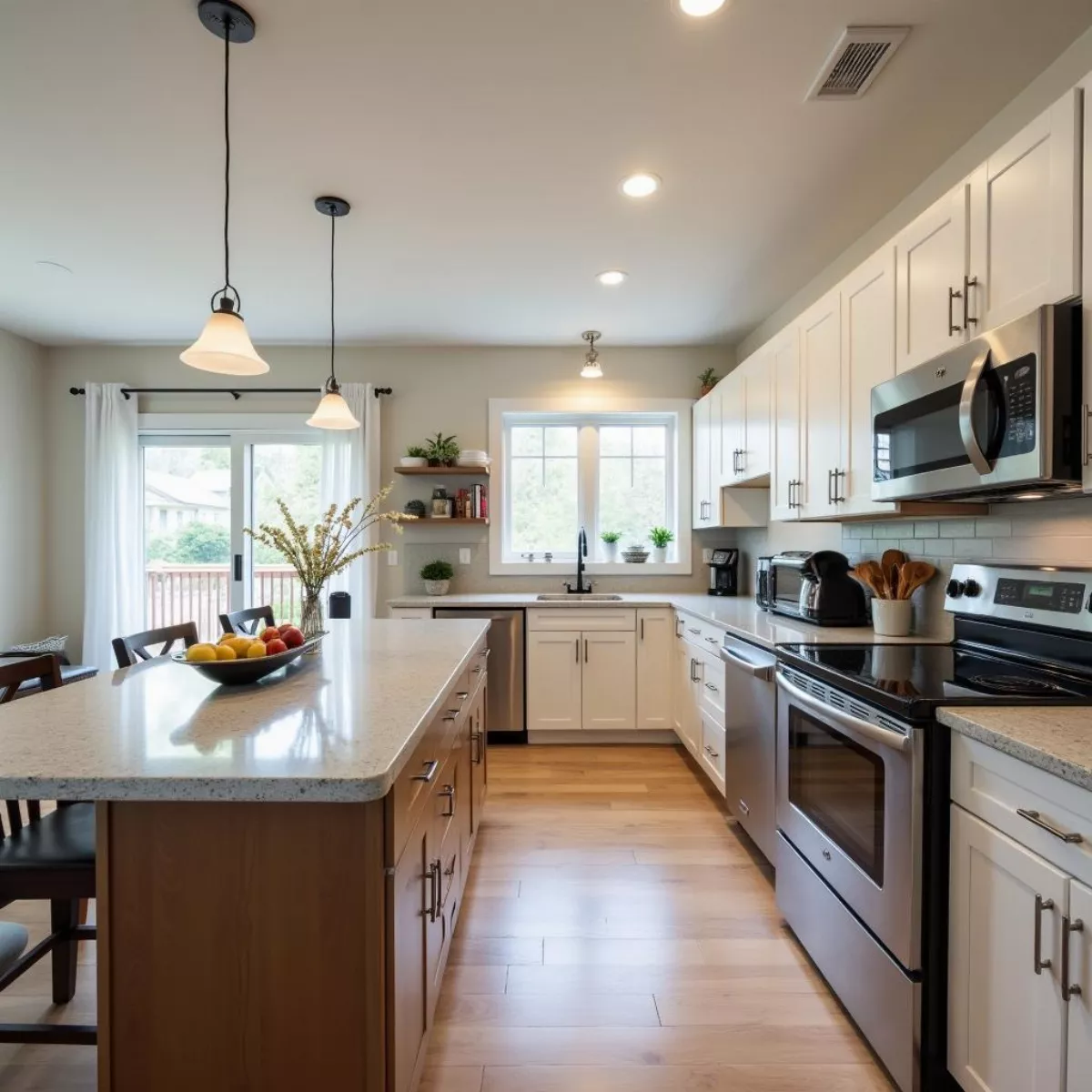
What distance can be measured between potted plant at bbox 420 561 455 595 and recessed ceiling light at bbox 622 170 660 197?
2506mm

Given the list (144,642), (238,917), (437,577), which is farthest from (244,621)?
(238,917)

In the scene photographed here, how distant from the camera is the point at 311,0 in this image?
1528 millimetres

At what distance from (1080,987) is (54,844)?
6.53ft

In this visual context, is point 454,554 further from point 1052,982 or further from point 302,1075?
point 1052,982

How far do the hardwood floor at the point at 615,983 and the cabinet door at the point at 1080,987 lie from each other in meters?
0.59

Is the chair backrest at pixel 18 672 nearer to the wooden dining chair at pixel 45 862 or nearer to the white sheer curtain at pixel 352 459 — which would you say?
the wooden dining chair at pixel 45 862

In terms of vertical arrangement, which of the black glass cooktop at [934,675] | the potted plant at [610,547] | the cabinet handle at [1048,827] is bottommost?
the cabinet handle at [1048,827]

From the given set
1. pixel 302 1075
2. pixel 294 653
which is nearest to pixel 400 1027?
pixel 302 1075

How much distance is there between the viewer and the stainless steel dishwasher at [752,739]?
212 cm

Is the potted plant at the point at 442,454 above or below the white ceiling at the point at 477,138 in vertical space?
below

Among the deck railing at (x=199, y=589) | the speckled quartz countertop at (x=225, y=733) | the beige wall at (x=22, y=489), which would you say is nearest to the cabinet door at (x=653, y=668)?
the speckled quartz countertop at (x=225, y=733)

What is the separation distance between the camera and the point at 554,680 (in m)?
3.66

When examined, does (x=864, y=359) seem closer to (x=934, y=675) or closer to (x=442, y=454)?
(x=934, y=675)

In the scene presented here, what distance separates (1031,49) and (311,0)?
76.9 inches
